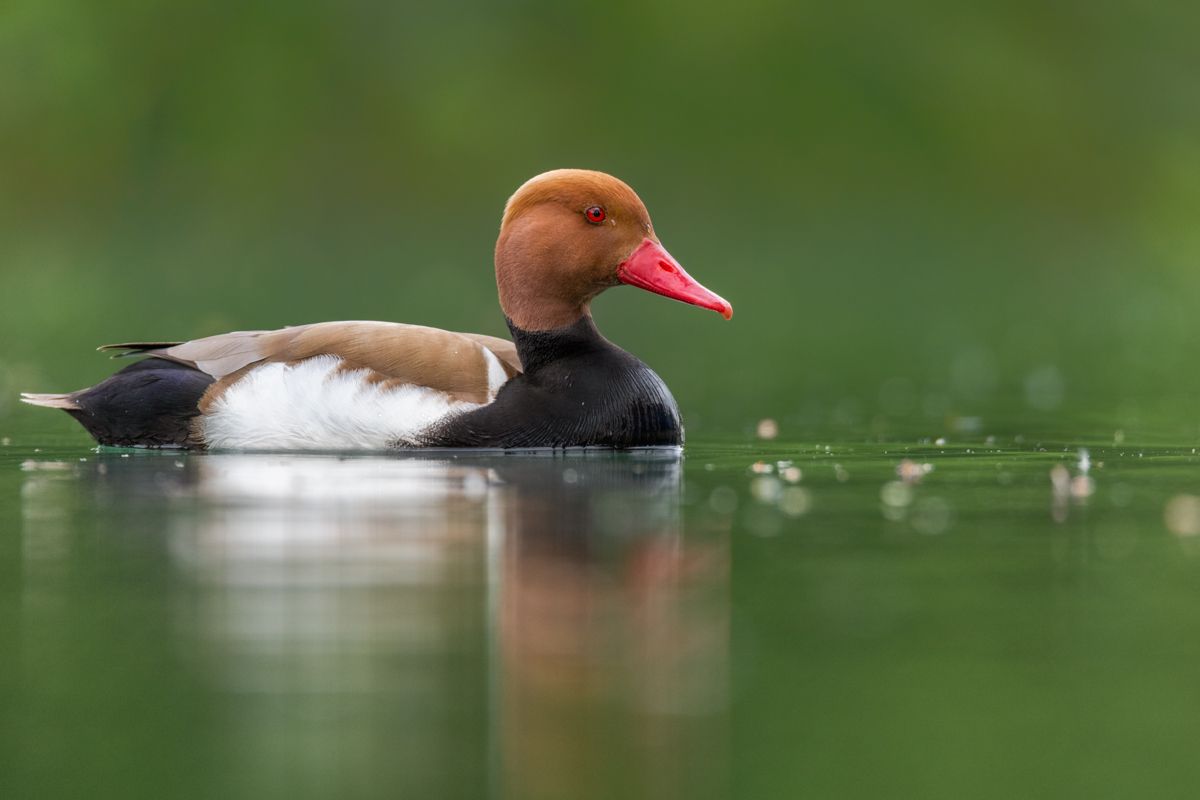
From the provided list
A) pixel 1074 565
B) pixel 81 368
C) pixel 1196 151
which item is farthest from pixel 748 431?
pixel 1196 151

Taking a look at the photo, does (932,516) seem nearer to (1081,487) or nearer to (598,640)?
(1081,487)

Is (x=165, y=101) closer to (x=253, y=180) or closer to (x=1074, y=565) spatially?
(x=253, y=180)

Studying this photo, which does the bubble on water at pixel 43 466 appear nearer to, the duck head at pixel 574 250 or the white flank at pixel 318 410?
the white flank at pixel 318 410

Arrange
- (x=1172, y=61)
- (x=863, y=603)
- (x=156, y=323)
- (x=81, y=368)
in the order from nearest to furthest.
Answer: (x=863, y=603), (x=81, y=368), (x=156, y=323), (x=1172, y=61)

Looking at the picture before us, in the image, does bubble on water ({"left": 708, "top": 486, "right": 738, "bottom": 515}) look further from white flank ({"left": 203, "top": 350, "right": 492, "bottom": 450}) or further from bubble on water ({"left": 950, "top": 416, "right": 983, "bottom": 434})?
bubble on water ({"left": 950, "top": 416, "right": 983, "bottom": 434})

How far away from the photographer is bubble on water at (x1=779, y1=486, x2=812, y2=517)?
7816 mm

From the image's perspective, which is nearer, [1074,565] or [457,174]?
[1074,565]

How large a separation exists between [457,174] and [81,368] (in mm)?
20559

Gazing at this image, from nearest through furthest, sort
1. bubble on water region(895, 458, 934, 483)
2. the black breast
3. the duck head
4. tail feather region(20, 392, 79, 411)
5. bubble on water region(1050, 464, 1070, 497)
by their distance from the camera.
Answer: bubble on water region(1050, 464, 1070, 497), bubble on water region(895, 458, 934, 483), the black breast, the duck head, tail feather region(20, 392, 79, 411)

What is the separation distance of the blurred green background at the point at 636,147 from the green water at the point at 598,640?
15.1 metres

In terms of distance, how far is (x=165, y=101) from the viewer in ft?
Result: 117

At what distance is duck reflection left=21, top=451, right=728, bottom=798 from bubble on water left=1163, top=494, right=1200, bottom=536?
1997mm

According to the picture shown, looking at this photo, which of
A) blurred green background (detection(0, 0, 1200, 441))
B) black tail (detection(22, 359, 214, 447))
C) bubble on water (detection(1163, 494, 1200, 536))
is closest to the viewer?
bubble on water (detection(1163, 494, 1200, 536))

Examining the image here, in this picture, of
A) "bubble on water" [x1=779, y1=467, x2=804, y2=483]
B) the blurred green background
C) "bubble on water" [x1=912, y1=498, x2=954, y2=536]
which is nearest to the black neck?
"bubble on water" [x1=779, y1=467, x2=804, y2=483]
